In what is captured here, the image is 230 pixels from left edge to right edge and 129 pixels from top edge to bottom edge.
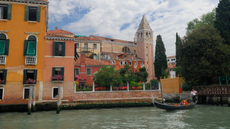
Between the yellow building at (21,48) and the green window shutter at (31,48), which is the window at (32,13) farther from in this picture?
the green window shutter at (31,48)

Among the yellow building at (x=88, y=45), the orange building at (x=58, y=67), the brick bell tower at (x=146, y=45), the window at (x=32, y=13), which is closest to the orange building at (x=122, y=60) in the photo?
the yellow building at (x=88, y=45)

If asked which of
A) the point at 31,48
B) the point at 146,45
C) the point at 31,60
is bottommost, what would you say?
the point at 31,60

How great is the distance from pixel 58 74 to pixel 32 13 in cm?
589

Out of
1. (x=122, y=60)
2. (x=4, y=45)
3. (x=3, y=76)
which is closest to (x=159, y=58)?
(x=122, y=60)

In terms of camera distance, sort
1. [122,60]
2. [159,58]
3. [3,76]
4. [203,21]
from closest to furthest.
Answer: [3,76], [203,21], [122,60], [159,58]

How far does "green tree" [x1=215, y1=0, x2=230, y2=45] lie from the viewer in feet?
71.0

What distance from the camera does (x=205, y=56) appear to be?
19422mm

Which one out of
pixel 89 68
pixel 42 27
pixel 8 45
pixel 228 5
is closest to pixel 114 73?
pixel 89 68

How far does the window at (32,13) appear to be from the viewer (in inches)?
654

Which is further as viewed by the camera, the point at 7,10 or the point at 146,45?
the point at 146,45

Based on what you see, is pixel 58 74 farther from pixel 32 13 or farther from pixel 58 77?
pixel 32 13

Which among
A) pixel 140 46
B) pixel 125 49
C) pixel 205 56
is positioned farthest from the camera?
pixel 140 46

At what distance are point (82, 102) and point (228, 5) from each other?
64.6ft

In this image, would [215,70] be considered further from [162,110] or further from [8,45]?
[8,45]
